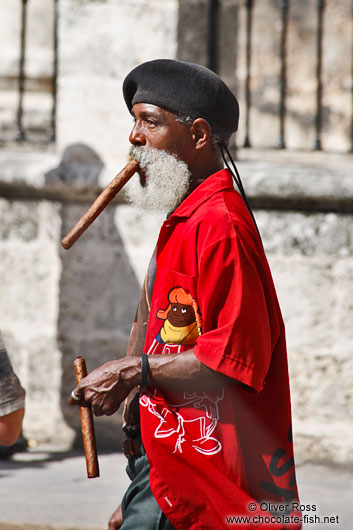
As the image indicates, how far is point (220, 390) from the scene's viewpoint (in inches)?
80.0

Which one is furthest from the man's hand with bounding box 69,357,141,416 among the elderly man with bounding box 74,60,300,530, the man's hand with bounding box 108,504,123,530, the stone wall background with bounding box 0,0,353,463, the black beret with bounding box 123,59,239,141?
the stone wall background with bounding box 0,0,353,463

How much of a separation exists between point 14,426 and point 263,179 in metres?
2.59

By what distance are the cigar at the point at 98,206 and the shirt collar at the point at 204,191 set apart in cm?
19

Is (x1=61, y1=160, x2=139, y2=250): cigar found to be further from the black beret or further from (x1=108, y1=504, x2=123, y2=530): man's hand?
(x1=108, y1=504, x2=123, y2=530): man's hand

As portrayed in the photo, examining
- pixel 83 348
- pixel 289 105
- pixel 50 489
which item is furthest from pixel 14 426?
pixel 289 105

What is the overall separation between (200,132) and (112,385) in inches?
29.1

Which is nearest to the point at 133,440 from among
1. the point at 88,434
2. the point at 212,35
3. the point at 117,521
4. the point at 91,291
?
the point at 88,434

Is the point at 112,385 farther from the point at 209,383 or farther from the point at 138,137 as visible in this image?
the point at 138,137

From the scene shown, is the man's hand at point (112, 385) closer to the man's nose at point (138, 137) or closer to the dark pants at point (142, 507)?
the dark pants at point (142, 507)

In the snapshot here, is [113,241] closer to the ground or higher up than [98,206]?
closer to the ground

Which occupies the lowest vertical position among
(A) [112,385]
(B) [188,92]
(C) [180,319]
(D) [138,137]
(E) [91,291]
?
(E) [91,291]

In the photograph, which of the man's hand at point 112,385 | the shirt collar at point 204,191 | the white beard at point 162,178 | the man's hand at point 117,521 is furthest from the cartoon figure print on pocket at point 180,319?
the man's hand at point 117,521

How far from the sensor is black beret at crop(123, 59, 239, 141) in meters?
2.27

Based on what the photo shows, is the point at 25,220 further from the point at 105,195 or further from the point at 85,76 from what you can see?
the point at 105,195
